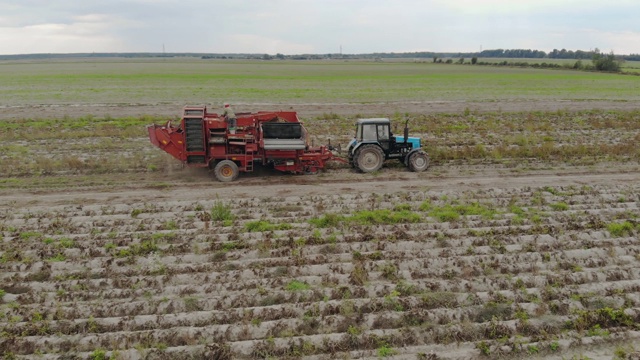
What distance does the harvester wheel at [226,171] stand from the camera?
49.5ft

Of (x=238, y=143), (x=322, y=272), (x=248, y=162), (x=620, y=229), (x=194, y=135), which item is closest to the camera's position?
(x=322, y=272)

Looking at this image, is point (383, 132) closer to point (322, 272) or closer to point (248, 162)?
point (248, 162)

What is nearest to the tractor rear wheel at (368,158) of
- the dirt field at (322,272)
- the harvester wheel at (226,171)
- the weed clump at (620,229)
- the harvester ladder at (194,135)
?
the dirt field at (322,272)

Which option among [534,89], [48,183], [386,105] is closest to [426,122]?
[386,105]

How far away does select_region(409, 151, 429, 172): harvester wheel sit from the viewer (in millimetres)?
16281

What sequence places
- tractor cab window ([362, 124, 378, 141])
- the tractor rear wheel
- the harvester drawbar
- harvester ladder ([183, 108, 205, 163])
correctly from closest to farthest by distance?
harvester ladder ([183, 108, 205, 163]) → the harvester drawbar → the tractor rear wheel → tractor cab window ([362, 124, 378, 141])

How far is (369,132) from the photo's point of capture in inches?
640

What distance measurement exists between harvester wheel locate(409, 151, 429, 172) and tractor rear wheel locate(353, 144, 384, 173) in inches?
39.7

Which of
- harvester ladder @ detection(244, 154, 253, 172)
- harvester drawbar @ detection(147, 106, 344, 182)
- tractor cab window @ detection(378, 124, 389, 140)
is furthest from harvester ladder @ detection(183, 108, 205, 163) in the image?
tractor cab window @ detection(378, 124, 389, 140)

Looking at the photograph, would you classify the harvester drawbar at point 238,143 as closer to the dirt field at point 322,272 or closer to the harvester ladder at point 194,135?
the harvester ladder at point 194,135

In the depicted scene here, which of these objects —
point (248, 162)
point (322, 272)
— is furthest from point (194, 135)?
point (322, 272)

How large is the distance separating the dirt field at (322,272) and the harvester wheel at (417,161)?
1909mm

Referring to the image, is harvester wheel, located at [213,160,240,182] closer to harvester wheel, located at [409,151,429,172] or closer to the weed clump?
harvester wheel, located at [409,151,429,172]

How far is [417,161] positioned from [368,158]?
1.66m
